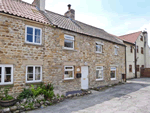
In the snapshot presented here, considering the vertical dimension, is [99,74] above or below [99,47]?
below

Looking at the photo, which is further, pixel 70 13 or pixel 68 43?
pixel 70 13

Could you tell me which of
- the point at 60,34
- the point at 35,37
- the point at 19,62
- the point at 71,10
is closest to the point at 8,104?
the point at 19,62

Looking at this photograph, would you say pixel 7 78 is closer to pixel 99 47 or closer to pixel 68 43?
pixel 68 43

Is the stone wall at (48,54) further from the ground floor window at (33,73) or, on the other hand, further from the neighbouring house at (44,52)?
the ground floor window at (33,73)

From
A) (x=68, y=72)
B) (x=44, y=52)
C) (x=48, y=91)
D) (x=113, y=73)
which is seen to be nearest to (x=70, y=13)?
(x=44, y=52)

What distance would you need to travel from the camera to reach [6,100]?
6.66 meters

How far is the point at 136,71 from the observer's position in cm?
2253

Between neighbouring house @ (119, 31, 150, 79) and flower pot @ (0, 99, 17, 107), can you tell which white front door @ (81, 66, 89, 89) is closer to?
flower pot @ (0, 99, 17, 107)

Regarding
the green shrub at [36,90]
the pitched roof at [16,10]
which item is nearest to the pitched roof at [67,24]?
the pitched roof at [16,10]

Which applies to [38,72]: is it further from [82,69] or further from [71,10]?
[71,10]

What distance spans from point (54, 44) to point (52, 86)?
11.0 ft

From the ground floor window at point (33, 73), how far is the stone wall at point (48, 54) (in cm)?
29

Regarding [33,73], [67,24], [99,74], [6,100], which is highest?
[67,24]

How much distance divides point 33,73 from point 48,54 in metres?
1.83
